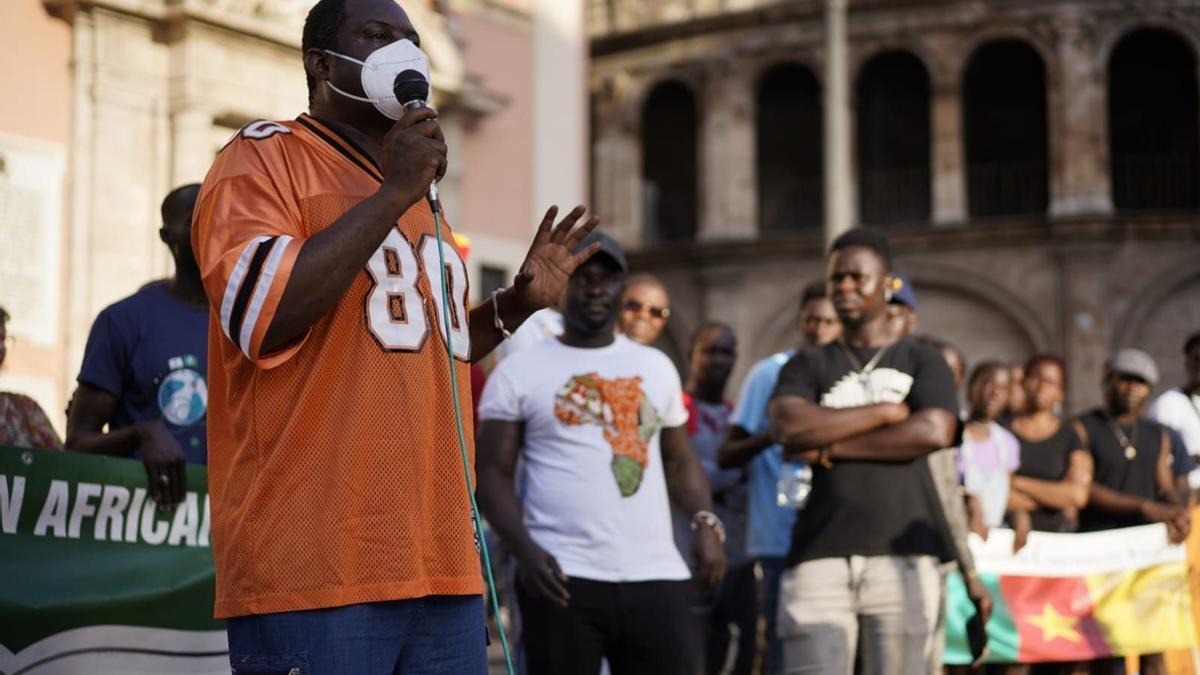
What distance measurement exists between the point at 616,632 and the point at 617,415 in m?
0.83

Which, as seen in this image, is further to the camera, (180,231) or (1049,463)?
(1049,463)

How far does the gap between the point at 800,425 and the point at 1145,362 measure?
5.27 meters

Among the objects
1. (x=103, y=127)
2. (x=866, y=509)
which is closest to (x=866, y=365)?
(x=866, y=509)

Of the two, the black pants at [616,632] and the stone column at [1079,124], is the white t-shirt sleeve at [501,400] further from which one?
the stone column at [1079,124]

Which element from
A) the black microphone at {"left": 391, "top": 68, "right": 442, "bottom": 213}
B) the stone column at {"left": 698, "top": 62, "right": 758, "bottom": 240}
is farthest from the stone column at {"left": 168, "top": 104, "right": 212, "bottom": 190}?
the stone column at {"left": 698, "top": 62, "right": 758, "bottom": 240}

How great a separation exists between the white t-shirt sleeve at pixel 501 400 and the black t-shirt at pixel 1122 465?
5404 mm

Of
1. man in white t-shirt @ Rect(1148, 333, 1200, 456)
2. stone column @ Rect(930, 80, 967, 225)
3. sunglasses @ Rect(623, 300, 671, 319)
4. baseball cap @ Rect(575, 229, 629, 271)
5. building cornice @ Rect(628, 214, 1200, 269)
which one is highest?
stone column @ Rect(930, 80, 967, 225)

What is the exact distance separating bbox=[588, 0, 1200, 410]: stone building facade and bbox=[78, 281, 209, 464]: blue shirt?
79.3 ft

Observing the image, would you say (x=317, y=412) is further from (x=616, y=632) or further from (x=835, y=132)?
(x=835, y=132)

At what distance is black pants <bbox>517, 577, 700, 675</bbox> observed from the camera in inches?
244

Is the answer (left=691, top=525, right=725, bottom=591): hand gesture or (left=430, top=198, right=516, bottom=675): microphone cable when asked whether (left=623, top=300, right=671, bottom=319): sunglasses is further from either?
(left=430, top=198, right=516, bottom=675): microphone cable

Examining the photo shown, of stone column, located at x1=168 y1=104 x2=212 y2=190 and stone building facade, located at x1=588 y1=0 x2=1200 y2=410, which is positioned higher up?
stone building facade, located at x1=588 y1=0 x2=1200 y2=410

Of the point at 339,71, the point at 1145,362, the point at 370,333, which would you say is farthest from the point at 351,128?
the point at 1145,362

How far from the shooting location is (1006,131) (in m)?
32.4
